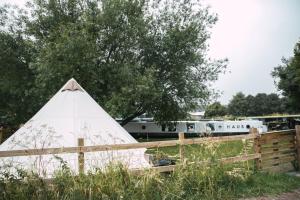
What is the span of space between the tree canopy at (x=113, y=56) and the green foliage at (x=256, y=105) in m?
84.4

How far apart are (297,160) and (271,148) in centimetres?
125

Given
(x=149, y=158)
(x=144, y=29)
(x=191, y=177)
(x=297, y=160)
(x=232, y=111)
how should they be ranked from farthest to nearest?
(x=232, y=111) < (x=144, y=29) < (x=297, y=160) < (x=149, y=158) < (x=191, y=177)

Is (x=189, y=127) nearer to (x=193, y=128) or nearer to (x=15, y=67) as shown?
(x=193, y=128)

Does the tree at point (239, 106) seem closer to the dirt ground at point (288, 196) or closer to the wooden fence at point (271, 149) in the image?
the wooden fence at point (271, 149)

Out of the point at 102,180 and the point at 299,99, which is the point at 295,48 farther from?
the point at 102,180

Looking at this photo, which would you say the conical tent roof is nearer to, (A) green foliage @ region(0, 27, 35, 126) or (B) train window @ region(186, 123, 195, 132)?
(A) green foliage @ region(0, 27, 35, 126)

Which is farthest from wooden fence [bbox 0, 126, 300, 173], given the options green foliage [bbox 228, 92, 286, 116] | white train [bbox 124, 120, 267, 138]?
green foliage [bbox 228, 92, 286, 116]

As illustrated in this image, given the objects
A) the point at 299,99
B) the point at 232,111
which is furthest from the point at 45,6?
the point at 232,111

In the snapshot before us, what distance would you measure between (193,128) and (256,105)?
74979 mm

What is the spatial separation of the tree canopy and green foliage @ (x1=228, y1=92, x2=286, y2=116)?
3323 inches

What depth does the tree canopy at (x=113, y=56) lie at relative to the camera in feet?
61.0

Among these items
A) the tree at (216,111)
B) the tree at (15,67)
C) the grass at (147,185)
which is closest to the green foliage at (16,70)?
the tree at (15,67)

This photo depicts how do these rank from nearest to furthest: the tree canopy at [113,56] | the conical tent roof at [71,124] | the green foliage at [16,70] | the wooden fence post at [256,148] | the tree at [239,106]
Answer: the conical tent roof at [71,124], the wooden fence post at [256,148], the tree canopy at [113,56], the green foliage at [16,70], the tree at [239,106]

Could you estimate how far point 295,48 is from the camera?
31422mm
